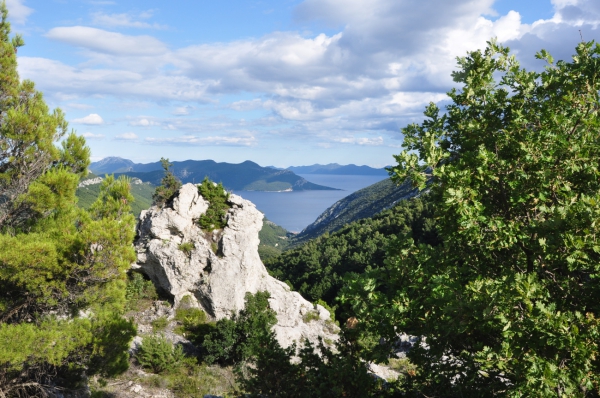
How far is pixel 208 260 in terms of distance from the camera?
28.4m

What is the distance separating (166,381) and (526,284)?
62.1 feet

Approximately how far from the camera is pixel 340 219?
190 meters

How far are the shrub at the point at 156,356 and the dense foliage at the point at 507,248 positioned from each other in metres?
16.2

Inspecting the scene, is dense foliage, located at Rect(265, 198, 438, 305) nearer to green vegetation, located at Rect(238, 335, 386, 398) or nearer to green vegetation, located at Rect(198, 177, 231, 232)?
green vegetation, located at Rect(198, 177, 231, 232)

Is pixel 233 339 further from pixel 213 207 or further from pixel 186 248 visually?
pixel 213 207

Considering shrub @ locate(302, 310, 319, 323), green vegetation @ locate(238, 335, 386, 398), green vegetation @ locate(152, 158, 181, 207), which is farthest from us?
shrub @ locate(302, 310, 319, 323)

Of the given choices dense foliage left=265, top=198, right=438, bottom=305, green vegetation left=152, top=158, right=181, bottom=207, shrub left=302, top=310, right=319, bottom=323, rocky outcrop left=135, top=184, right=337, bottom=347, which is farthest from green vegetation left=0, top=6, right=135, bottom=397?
dense foliage left=265, top=198, right=438, bottom=305

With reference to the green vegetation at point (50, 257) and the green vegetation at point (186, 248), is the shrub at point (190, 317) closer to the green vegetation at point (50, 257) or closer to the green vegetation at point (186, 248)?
the green vegetation at point (186, 248)

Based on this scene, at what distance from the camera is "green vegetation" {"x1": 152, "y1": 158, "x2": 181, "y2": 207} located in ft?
101

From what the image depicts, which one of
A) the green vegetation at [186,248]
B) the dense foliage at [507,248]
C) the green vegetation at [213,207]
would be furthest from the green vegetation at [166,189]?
the dense foliage at [507,248]

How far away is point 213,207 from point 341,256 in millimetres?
48266

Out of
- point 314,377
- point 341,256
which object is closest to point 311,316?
point 314,377

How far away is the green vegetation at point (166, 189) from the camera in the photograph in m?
30.9

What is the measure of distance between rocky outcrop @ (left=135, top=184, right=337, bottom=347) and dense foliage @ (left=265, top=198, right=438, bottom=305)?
A: 28.5 metres
